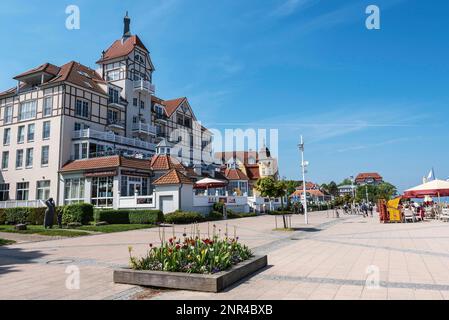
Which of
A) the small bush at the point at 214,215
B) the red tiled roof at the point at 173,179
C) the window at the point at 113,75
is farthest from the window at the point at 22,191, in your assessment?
the small bush at the point at 214,215

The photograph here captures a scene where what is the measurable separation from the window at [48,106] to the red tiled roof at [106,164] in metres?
5.97

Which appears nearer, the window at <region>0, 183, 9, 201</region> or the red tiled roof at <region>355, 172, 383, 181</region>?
the window at <region>0, 183, 9, 201</region>

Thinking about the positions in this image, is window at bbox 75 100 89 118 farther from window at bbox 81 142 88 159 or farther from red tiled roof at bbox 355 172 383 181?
red tiled roof at bbox 355 172 383 181

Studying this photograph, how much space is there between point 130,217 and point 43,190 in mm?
15544

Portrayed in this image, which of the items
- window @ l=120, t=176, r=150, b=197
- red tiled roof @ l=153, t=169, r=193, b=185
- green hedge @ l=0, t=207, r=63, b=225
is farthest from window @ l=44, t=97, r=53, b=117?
red tiled roof @ l=153, t=169, r=193, b=185

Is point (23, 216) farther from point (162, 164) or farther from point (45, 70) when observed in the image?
point (45, 70)

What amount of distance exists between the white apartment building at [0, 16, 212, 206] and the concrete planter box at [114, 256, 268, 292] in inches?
1044

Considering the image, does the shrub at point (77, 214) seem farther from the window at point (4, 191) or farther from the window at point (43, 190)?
the window at point (4, 191)

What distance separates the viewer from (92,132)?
34688 millimetres

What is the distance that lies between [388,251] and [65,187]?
3073 centimetres

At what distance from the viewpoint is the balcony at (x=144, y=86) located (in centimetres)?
4312

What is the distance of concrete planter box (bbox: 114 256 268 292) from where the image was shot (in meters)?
6.31
